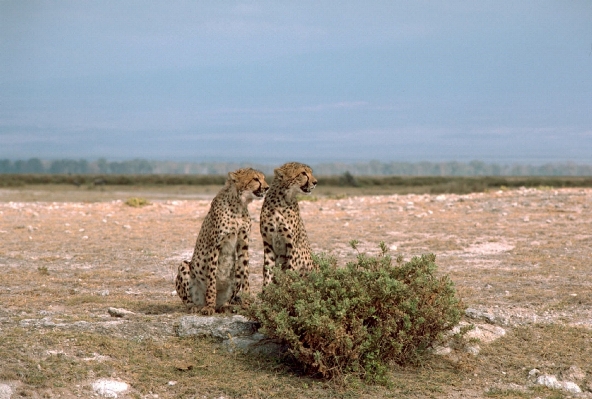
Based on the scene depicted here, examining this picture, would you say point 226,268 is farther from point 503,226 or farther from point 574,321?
point 503,226

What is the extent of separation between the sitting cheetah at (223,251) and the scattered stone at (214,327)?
500 millimetres

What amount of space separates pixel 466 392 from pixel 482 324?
1309 millimetres

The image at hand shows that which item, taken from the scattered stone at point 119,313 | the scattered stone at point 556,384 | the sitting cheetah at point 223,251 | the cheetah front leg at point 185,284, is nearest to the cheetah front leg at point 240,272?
the sitting cheetah at point 223,251

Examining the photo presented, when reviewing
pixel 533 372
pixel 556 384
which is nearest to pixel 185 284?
pixel 533 372

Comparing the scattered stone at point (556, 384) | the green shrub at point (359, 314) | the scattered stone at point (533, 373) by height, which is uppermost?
the green shrub at point (359, 314)

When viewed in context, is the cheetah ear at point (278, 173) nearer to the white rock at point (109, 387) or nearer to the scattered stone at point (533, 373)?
the white rock at point (109, 387)

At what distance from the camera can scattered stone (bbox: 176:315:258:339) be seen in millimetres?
6180

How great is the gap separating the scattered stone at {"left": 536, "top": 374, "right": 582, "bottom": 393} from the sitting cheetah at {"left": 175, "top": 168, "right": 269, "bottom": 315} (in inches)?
109

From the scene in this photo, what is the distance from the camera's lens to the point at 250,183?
22.5ft

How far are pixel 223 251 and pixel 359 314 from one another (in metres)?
1.71

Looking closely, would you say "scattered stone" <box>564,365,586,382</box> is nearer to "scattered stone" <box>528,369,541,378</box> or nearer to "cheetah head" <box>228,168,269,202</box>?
"scattered stone" <box>528,369,541,378</box>

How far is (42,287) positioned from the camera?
8984 millimetres

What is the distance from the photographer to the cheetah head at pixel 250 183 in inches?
270

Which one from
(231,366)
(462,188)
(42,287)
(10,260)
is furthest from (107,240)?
(462,188)
